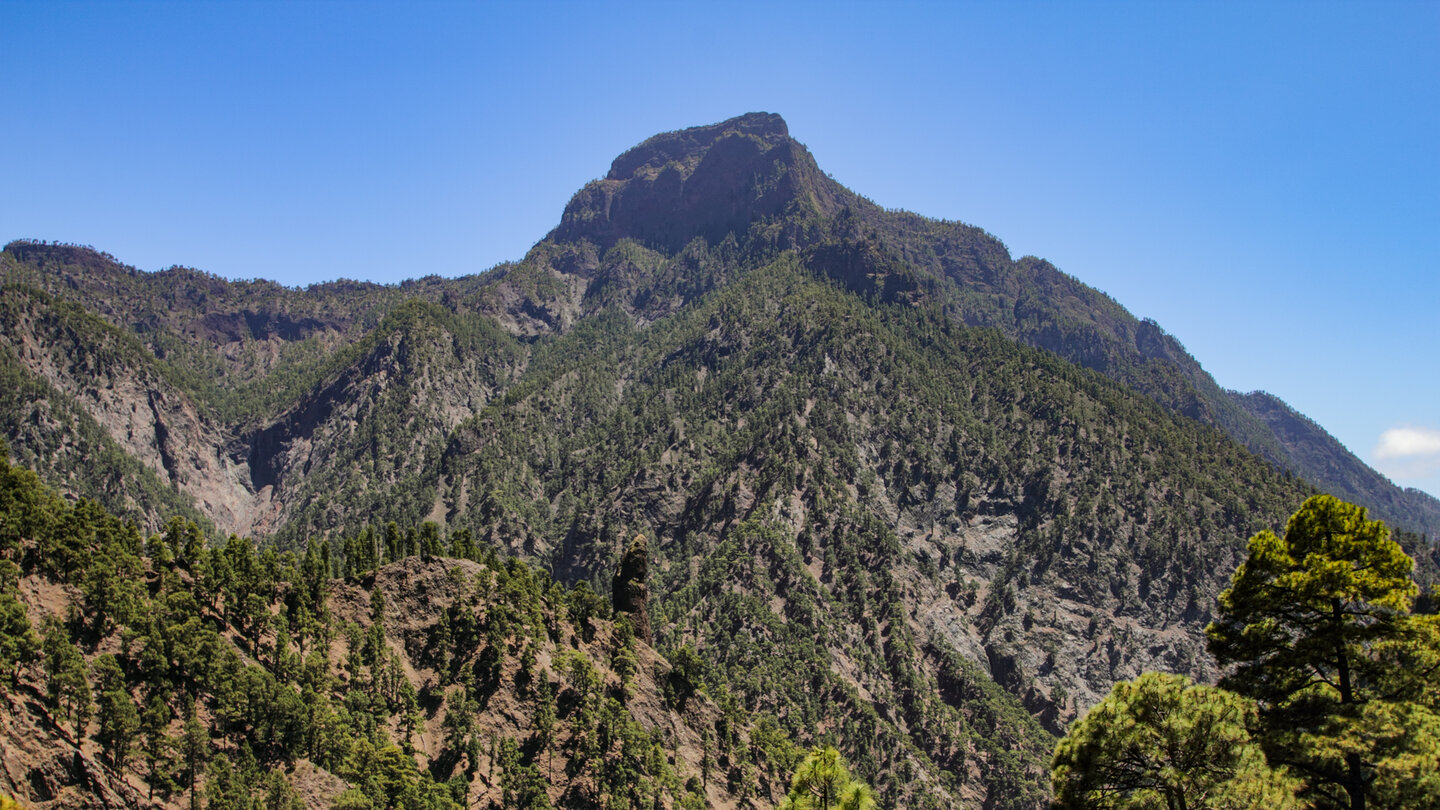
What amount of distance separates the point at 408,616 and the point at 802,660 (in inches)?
4130

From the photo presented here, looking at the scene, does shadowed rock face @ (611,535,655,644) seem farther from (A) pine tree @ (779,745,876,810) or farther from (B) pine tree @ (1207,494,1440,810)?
(B) pine tree @ (1207,494,1440,810)

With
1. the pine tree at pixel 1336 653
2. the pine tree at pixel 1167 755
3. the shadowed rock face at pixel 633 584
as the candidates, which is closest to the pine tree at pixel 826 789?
the pine tree at pixel 1167 755

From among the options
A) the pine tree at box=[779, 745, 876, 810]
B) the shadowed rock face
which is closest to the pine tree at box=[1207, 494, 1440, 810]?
the pine tree at box=[779, 745, 876, 810]

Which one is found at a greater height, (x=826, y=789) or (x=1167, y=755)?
(x=1167, y=755)

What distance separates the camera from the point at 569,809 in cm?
8531

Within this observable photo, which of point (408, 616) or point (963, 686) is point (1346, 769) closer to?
point (408, 616)

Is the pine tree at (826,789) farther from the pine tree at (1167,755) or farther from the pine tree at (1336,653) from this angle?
the pine tree at (1336,653)

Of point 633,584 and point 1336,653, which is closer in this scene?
point 1336,653

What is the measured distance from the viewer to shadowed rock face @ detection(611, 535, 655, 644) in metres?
106

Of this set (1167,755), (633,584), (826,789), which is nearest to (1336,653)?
(1167,755)

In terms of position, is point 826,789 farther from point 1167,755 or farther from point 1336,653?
point 1336,653

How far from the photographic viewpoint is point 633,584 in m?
107

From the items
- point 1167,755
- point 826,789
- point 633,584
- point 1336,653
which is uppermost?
point 1336,653

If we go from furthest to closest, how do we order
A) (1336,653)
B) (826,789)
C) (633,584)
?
(633,584), (826,789), (1336,653)
